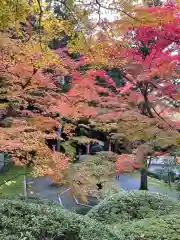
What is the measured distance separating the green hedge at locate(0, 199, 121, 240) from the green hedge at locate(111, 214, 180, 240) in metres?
0.34

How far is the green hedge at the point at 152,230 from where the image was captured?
13.7 ft

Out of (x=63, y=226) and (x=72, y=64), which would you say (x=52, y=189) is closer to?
(x=72, y=64)

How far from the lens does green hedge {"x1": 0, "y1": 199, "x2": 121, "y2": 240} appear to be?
3695 millimetres

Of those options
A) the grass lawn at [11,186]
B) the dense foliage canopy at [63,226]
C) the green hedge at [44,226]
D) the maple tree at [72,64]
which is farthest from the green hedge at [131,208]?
the grass lawn at [11,186]

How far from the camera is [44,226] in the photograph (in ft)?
12.7

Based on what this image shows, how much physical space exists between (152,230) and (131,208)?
1324 mm

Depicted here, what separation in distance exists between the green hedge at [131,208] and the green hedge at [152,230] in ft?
2.41

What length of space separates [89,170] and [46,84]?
2.77 metres

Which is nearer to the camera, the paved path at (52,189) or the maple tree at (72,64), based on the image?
the maple tree at (72,64)

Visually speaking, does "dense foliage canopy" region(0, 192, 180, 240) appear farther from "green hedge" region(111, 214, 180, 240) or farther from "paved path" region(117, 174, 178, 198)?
"paved path" region(117, 174, 178, 198)

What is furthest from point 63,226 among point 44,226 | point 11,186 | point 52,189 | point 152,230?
point 11,186

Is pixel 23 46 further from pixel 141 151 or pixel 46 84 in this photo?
pixel 141 151

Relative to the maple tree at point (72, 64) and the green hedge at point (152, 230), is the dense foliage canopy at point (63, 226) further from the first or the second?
the maple tree at point (72, 64)

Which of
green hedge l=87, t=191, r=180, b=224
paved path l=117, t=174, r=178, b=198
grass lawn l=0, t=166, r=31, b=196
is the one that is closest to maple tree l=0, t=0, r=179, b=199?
green hedge l=87, t=191, r=180, b=224
